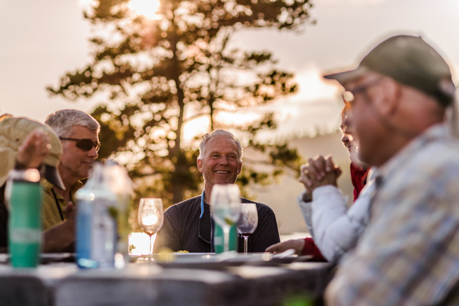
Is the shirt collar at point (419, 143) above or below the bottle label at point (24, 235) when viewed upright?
above

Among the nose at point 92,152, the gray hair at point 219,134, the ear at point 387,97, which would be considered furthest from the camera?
the gray hair at point 219,134

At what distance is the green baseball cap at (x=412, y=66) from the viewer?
153 cm

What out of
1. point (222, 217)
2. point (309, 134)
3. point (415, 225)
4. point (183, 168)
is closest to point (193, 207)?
point (222, 217)

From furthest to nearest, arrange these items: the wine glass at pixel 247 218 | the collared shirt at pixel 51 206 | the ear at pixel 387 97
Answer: the collared shirt at pixel 51 206 < the wine glass at pixel 247 218 < the ear at pixel 387 97

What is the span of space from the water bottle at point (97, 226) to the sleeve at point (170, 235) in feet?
6.66

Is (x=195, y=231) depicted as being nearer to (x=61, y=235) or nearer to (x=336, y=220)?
(x=61, y=235)

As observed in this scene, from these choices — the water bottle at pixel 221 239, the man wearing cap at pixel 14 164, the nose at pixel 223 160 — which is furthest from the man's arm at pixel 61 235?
the nose at pixel 223 160

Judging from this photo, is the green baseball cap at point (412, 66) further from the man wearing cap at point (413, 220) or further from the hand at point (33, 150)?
the hand at point (33, 150)

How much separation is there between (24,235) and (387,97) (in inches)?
44.2

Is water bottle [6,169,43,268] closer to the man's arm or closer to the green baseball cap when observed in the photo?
the man's arm

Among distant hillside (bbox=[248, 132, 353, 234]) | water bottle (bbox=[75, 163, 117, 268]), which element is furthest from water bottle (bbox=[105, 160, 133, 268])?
distant hillside (bbox=[248, 132, 353, 234])

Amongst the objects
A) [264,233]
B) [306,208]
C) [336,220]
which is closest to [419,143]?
[336,220]

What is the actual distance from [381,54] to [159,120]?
51.3 feet

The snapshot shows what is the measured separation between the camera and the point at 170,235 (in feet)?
12.7
